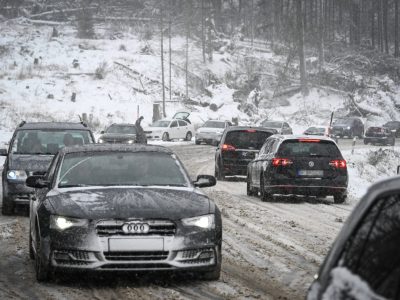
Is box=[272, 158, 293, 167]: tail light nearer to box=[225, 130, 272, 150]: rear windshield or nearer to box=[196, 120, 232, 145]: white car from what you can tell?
box=[225, 130, 272, 150]: rear windshield

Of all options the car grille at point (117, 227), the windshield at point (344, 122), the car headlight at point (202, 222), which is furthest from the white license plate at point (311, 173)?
the windshield at point (344, 122)

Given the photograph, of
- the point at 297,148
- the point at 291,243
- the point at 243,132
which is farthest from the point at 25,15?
the point at 291,243

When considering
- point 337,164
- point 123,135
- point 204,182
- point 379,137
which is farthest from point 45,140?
point 379,137

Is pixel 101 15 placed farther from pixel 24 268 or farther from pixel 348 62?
pixel 24 268

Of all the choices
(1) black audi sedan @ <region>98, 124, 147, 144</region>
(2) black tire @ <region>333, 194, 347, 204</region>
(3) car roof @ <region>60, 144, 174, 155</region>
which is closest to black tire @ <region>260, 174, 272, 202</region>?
(2) black tire @ <region>333, 194, 347, 204</region>

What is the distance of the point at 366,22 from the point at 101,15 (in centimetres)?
3622

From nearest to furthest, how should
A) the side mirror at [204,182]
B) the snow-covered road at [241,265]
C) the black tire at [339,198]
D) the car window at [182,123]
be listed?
the snow-covered road at [241,265] < the side mirror at [204,182] < the black tire at [339,198] < the car window at [182,123]

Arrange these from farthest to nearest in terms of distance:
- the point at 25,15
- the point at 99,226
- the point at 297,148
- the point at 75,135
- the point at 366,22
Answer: the point at 366,22, the point at 25,15, the point at 297,148, the point at 75,135, the point at 99,226

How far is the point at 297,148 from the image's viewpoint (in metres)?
19.4

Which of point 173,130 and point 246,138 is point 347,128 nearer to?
point 173,130

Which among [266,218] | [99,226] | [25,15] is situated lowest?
[266,218]

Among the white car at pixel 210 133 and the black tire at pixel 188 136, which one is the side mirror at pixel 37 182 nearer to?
the white car at pixel 210 133

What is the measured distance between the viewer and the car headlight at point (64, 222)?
27.0 ft

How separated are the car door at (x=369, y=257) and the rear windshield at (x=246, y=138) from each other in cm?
2323
